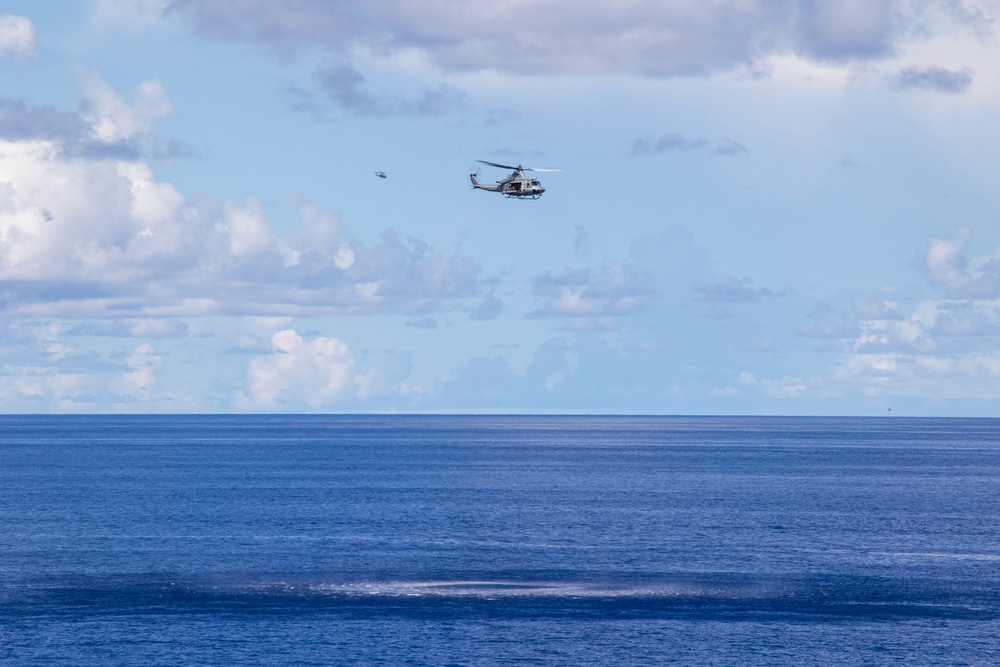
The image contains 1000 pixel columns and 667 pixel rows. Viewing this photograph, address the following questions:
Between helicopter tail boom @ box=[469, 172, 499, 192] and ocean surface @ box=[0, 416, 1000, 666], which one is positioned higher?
helicopter tail boom @ box=[469, 172, 499, 192]

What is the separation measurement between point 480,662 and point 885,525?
76.4 meters

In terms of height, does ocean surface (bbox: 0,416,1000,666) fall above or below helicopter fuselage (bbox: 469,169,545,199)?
below

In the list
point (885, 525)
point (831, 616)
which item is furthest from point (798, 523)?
point (831, 616)

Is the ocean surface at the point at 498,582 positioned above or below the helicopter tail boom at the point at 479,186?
below

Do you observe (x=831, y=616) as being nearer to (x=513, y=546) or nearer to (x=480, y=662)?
(x=480, y=662)

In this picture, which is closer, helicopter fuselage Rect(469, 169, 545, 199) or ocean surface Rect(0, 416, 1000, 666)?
ocean surface Rect(0, 416, 1000, 666)

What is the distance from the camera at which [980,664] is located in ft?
242

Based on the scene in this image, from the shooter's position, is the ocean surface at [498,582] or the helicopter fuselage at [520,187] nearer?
the ocean surface at [498,582]

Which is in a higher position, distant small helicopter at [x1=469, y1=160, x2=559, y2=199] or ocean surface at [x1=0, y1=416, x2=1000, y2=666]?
distant small helicopter at [x1=469, y1=160, x2=559, y2=199]

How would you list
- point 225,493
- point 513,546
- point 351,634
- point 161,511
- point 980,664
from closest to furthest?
point 980,664, point 351,634, point 513,546, point 161,511, point 225,493

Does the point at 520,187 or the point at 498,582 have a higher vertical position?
the point at 520,187

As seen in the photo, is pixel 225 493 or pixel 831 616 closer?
pixel 831 616

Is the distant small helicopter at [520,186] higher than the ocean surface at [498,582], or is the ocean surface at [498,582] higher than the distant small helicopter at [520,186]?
the distant small helicopter at [520,186]

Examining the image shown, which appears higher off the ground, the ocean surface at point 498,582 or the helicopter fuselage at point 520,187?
the helicopter fuselage at point 520,187
